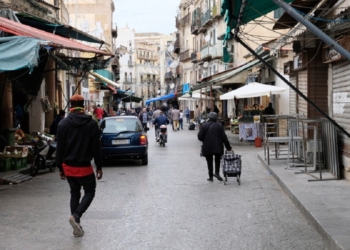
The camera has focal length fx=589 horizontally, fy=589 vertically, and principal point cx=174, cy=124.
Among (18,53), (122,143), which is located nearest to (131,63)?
(122,143)

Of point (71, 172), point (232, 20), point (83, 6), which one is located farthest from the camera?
point (83, 6)

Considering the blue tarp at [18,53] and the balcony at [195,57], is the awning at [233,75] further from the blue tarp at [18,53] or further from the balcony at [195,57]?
the balcony at [195,57]

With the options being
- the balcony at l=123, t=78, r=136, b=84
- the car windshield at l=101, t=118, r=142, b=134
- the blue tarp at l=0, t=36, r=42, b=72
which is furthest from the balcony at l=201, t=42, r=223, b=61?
the balcony at l=123, t=78, r=136, b=84

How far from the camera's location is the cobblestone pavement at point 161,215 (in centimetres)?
765

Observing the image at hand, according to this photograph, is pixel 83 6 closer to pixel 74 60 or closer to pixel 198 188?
pixel 74 60

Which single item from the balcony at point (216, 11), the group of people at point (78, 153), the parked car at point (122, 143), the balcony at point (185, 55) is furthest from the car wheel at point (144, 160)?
the balcony at point (185, 55)

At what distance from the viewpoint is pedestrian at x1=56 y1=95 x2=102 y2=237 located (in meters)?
7.95

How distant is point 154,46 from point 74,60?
430ft

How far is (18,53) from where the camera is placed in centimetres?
1098

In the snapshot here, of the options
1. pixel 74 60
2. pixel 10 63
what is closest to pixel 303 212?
pixel 10 63

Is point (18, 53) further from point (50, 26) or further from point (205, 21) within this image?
point (205, 21)

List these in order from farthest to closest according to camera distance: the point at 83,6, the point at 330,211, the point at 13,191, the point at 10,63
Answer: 1. the point at 83,6
2. the point at 13,191
3. the point at 10,63
4. the point at 330,211

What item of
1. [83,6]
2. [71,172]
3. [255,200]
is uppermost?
[83,6]

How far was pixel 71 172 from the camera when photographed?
7992mm
